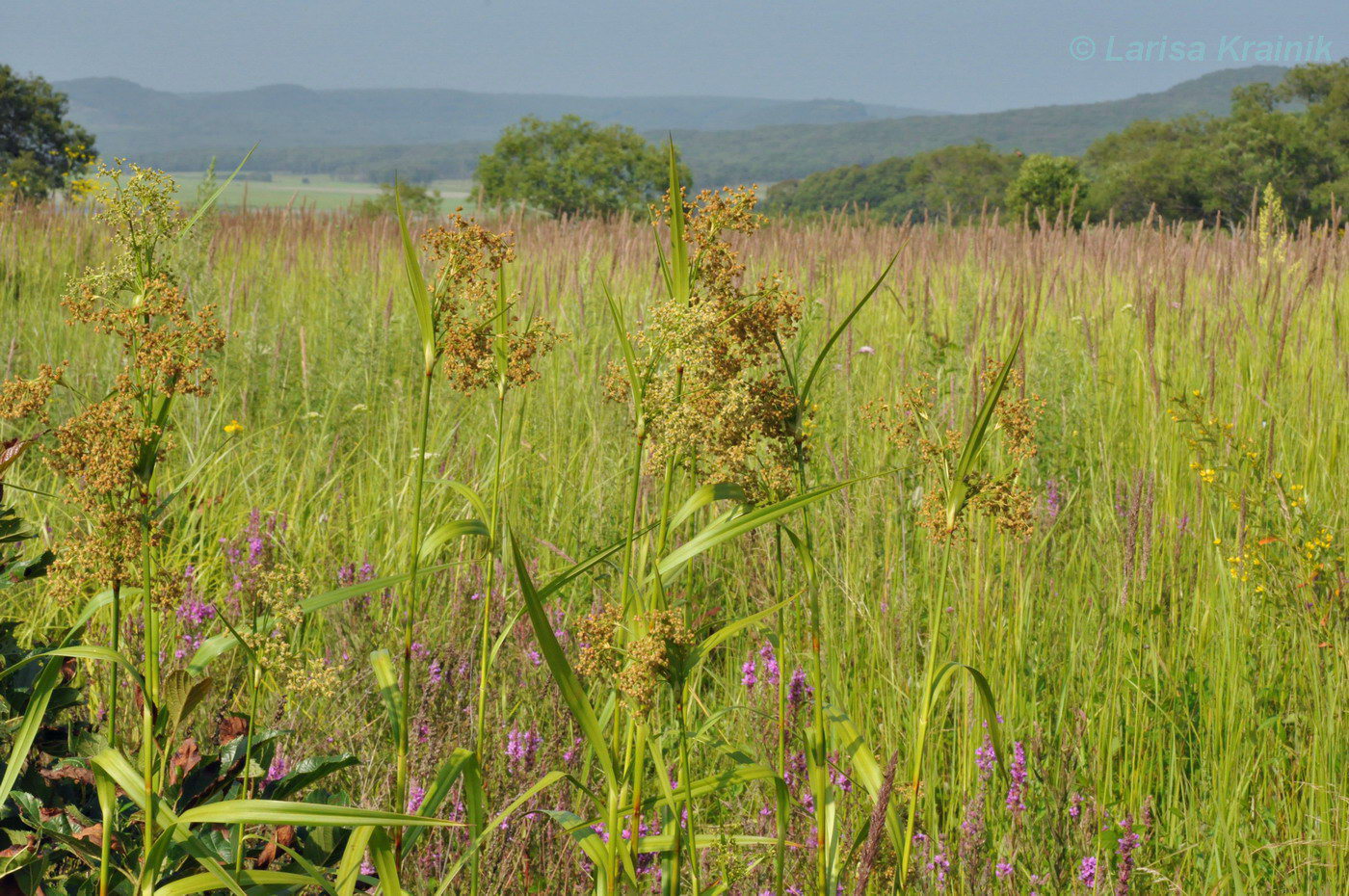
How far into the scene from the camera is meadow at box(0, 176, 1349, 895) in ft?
3.24

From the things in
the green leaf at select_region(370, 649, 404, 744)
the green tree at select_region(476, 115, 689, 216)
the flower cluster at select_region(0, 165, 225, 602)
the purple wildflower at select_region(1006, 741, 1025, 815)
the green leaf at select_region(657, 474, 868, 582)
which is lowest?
the purple wildflower at select_region(1006, 741, 1025, 815)

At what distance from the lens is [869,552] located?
2438 millimetres

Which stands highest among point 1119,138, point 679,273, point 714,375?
point 1119,138

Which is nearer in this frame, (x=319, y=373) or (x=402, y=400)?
(x=402, y=400)

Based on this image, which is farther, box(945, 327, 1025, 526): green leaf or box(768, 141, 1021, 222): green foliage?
box(768, 141, 1021, 222): green foliage

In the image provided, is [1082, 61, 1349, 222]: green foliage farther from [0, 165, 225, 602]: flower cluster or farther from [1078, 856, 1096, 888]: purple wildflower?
[0, 165, 225, 602]: flower cluster

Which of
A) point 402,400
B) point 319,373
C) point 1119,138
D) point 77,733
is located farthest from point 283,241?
point 1119,138

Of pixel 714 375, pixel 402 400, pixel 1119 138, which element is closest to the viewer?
pixel 714 375

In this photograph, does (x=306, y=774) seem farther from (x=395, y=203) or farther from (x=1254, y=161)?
(x=1254, y=161)

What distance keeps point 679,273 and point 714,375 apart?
129 mm

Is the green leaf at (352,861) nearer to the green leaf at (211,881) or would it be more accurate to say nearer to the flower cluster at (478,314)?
the green leaf at (211,881)

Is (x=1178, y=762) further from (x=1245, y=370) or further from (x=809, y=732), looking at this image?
(x=1245, y=370)

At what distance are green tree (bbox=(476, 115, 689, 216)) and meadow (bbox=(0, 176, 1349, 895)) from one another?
88.9ft

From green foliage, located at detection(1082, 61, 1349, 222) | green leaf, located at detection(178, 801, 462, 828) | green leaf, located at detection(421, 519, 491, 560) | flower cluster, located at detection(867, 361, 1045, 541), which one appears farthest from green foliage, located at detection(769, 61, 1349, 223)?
green leaf, located at detection(178, 801, 462, 828)
